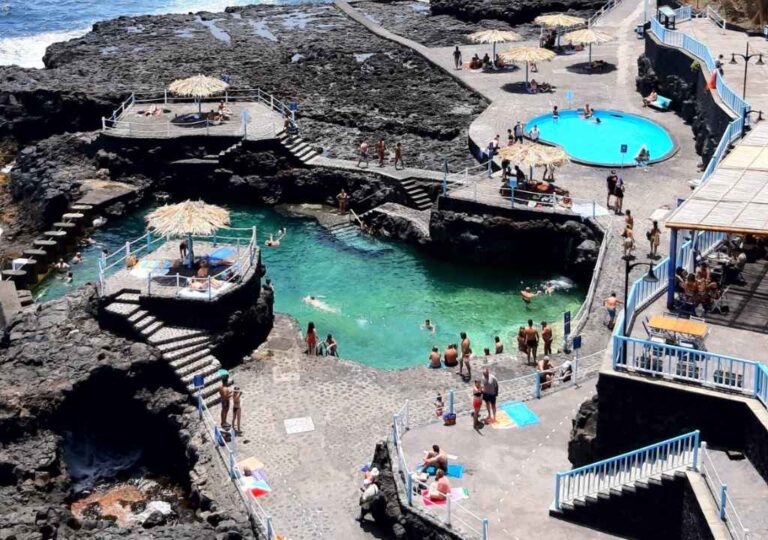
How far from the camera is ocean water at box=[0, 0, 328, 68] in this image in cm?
8612

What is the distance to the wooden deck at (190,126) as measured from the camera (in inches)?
2114

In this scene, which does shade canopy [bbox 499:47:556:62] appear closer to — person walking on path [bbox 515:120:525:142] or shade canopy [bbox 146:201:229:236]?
person walking on path [bbox 515:120:525:142]

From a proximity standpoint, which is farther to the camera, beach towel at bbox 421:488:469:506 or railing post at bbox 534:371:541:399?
railing post at bbox 534:371:541:399

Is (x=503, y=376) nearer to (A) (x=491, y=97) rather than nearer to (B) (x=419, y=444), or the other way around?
(B) (x=419, y=444)

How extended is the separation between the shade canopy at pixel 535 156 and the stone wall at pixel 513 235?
1.83 m

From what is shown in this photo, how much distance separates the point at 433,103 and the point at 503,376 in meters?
27.4

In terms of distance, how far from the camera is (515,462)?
2738 cm

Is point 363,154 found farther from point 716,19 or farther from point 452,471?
point 452,471

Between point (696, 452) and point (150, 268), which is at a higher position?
point (696, 452)

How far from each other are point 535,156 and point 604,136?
9606mm

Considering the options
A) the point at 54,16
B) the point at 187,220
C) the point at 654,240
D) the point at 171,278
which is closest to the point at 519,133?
the point at 654,240

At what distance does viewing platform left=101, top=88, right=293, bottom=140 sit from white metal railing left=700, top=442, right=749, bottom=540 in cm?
3331

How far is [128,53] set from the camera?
7144 cm

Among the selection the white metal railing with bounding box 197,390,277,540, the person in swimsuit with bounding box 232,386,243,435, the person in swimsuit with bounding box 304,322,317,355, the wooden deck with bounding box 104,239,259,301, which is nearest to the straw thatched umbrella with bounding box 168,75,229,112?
the wooden deck with bounding box 104,239,259,301
